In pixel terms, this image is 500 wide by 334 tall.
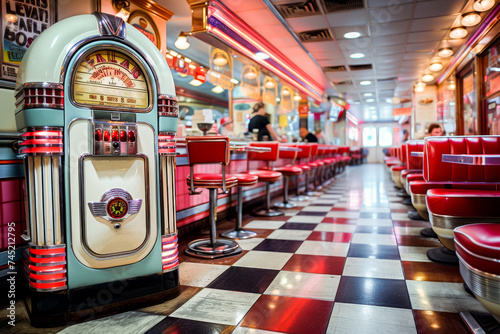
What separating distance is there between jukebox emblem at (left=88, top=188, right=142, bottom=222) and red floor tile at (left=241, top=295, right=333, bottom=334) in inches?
33.0

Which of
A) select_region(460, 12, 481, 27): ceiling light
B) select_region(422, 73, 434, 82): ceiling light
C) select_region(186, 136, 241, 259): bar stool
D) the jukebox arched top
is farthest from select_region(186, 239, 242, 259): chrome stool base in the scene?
select_region(422, 73, 434, 82): ceiling light

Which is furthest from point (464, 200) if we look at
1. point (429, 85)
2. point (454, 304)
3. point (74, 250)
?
point (429, 85)

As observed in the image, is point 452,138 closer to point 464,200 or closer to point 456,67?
point 464,200

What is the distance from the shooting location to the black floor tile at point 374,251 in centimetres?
299

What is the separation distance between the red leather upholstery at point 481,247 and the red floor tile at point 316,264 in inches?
45.1

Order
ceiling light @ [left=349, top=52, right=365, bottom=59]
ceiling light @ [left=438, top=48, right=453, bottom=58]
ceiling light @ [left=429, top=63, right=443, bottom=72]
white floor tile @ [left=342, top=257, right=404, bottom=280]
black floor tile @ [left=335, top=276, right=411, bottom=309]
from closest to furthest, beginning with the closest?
1. black floor tile @ [left=335, top=276, right=411, bottom=309]
2. white floor tile @ [left=342, top=257, right=404, bottom=280]
3. ceiling light @ [left=438, top=48, right=453, bottom=58]
4. ceiling light @ [left=349, top=52, right=365, bottom=59]
5. ceiling light @ [left=429, top=63, right=443, bottom=72]

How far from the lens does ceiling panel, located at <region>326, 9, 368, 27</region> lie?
6.01 meters

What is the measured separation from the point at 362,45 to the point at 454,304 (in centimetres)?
683

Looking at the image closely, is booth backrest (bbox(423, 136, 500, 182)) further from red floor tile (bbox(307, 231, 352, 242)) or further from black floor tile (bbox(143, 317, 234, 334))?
black floor tile (bbox(143, 317, 234, 334))

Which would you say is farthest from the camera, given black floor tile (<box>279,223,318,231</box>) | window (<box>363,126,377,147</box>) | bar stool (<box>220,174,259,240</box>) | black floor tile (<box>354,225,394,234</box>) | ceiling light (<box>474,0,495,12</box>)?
window (<box>363,126,377,147</box>)

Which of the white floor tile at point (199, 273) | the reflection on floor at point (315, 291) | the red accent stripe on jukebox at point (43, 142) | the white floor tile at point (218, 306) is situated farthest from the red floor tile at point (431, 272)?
the red accent stripe on jukebox at point (43, 142)

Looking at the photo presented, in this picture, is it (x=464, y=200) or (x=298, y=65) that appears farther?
(x=298, y=65)

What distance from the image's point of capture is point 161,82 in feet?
7.02

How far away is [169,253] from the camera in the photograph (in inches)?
86.3
